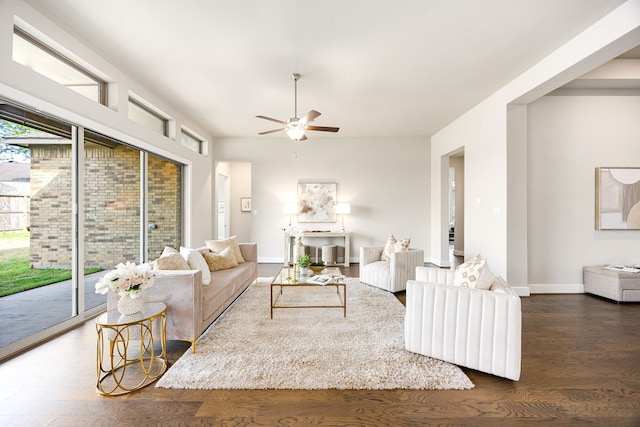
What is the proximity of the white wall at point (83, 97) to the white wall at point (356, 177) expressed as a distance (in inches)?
63.4

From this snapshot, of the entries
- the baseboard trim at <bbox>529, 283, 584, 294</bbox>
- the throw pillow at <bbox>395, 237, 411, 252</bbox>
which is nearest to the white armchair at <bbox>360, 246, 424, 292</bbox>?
the throw pillow at <bbox>395, 237, 411, 252</bbox>

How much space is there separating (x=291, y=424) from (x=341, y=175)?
5.71 m

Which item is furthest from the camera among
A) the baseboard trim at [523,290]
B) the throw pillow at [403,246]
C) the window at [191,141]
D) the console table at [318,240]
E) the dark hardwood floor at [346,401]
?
the console table at [318,240]

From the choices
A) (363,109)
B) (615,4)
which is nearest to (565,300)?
(615,4)

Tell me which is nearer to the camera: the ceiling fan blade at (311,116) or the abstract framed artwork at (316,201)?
the ceiling fan blade at (311,116)

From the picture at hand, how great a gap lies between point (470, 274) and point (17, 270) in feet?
13.0

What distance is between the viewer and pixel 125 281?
78.1 inches

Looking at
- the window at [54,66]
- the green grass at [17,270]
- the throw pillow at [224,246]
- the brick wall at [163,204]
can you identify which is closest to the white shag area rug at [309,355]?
the throw pillow at [224,246]

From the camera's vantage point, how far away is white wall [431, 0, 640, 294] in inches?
104

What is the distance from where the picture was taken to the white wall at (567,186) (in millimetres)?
4203

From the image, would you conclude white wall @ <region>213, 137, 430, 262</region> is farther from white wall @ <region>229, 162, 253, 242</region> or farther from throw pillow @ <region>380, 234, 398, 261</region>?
throw pillow @ <region>380, 234, 398, 261</region>

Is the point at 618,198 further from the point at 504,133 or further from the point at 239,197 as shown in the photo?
the point at 239,197

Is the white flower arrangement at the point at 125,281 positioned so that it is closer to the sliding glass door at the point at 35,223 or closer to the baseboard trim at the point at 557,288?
the sliding glass door at the point at 35,223

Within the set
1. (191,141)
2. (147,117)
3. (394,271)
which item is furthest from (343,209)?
(147,117)
